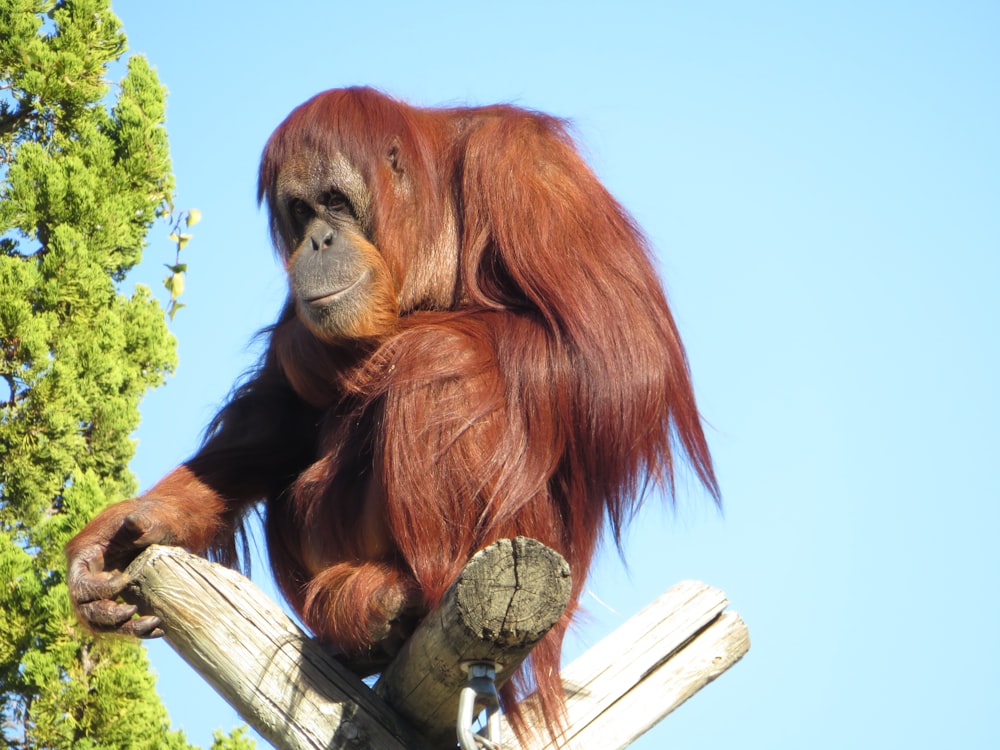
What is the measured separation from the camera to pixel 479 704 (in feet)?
8.36

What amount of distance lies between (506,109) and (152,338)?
7.38 ft

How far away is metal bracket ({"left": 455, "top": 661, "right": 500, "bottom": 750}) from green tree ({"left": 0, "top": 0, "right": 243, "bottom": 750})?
2547 mm

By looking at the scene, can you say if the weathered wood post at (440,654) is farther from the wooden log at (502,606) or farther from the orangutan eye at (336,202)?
the orangutan eye at (336,202)

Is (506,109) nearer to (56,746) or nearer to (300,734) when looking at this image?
(300,734)

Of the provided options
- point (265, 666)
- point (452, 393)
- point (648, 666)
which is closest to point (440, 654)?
point (265, 666)

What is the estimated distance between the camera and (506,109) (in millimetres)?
3760

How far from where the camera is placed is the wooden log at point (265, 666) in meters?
2.73

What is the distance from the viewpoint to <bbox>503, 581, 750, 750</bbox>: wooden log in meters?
2.97

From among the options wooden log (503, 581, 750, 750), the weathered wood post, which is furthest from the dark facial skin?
wooden log (503, 581, 750, 750)

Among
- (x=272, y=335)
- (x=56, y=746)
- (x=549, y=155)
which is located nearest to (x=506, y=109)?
(x=549, y=155)

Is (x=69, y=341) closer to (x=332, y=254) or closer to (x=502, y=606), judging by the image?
(x=332, y=254)

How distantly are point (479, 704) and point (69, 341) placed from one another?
315 cm

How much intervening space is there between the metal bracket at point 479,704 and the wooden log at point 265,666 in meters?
0.28

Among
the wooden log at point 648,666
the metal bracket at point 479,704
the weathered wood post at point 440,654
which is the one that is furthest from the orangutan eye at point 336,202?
the metal bracket at point 479,704
